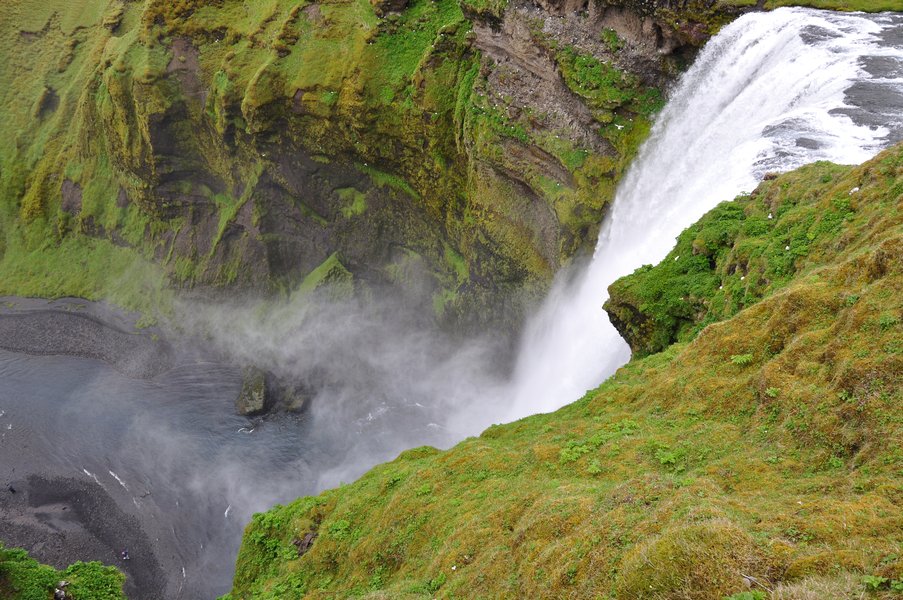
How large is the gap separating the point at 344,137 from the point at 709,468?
141 feet

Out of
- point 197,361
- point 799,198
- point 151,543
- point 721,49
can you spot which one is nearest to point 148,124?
point 197,361

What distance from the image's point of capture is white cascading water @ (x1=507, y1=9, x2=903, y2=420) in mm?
22328

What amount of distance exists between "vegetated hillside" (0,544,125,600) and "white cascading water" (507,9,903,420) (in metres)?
22.1

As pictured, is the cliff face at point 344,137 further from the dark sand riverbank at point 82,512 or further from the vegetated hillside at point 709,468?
the dark sand riverbank at point 82,512

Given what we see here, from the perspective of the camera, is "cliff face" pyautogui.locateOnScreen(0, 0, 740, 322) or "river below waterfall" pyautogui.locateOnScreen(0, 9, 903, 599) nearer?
"river below waterfall" pyautogui.locateOnScreen(0, 9, 903, 599)

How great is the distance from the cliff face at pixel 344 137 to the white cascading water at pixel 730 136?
2575mm

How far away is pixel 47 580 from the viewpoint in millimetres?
20219

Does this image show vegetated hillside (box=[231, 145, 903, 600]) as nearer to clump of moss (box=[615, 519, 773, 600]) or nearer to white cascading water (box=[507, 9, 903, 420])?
clump of moss (box=[615, 519, 773, 600])

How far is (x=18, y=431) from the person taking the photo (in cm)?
4784

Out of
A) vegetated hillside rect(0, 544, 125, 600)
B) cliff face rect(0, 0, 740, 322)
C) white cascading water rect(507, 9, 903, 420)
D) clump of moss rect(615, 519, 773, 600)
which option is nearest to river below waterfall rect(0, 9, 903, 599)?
white cascading water rect(507, 9, 903, 420)

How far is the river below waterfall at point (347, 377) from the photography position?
24094 mm

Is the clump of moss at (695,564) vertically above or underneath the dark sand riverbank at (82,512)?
above

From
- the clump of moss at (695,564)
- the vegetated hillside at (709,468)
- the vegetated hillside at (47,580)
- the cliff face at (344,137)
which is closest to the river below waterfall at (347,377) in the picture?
the cliff face at (344,137)

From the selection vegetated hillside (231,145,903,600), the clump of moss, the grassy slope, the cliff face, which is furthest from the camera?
the cliff face
